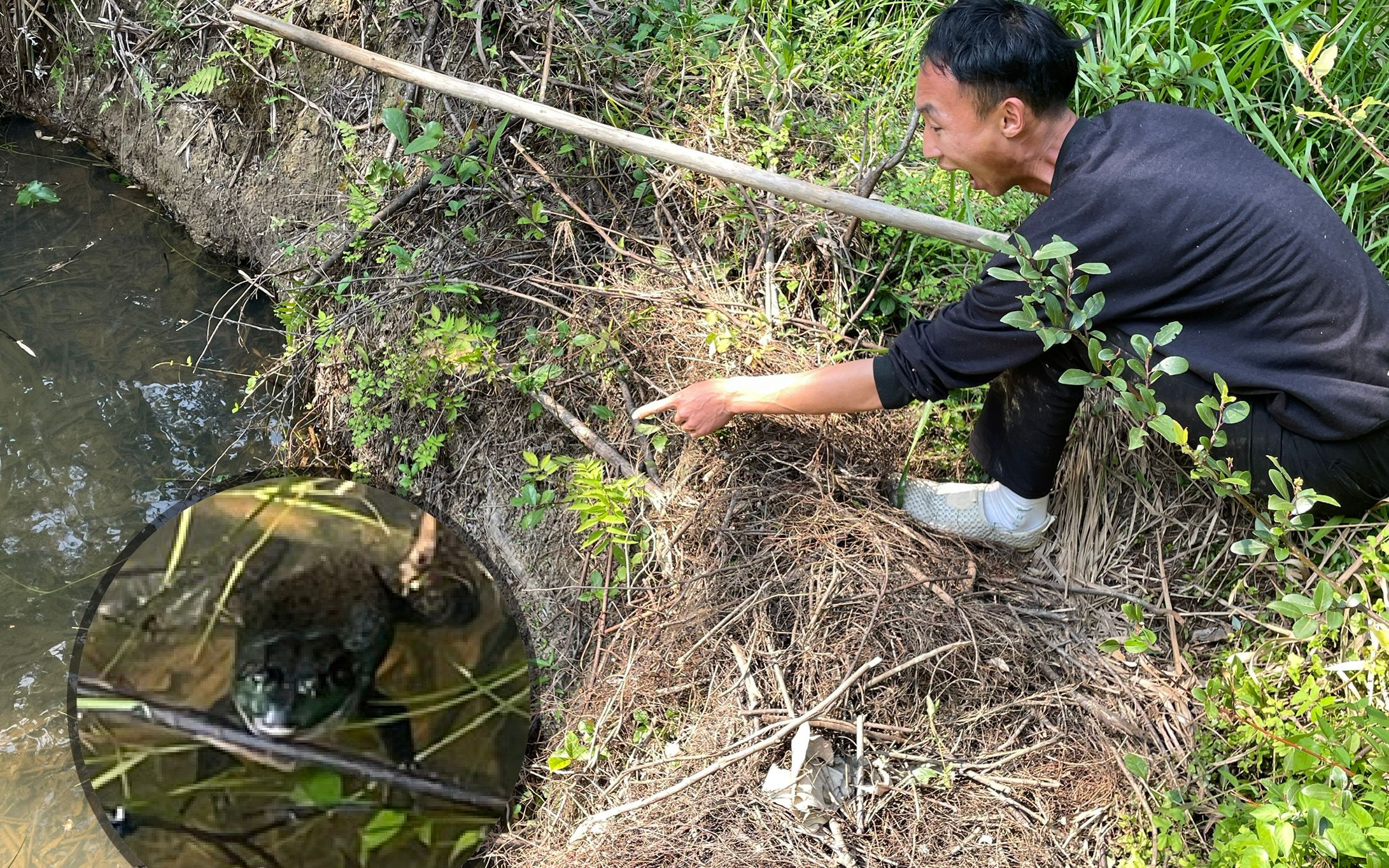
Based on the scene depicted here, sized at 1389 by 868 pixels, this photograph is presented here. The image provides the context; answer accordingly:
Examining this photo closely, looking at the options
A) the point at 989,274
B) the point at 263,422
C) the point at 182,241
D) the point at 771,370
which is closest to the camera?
the point at 989,274

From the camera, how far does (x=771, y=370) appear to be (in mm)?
2809

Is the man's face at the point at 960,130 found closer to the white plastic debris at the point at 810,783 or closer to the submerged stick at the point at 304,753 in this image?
the white plastic debris at the point at 810,783

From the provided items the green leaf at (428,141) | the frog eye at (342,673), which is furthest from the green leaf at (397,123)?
the frog eye at (342,673)

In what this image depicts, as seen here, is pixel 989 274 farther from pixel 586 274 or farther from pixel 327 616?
pixel 327 616

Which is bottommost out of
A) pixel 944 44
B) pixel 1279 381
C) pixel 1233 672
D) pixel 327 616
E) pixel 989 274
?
pixel 327 616

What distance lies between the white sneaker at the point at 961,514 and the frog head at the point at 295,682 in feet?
5.60

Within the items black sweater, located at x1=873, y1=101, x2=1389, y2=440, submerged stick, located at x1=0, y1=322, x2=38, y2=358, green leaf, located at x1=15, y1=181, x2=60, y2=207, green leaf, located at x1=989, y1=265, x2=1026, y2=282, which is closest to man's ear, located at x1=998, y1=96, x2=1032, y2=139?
black sweater, located at x1=873, y1=101, x2=1389, y2=440

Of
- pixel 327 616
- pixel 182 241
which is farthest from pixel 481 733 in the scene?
pixel 182 241

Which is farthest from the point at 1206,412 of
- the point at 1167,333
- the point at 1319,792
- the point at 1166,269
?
the point at 1319,792

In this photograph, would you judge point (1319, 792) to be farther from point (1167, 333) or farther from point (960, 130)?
point (960, 130)

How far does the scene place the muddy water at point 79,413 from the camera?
10.1 feet

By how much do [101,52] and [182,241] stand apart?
0.94 m

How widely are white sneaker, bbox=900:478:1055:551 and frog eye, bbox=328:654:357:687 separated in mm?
1722

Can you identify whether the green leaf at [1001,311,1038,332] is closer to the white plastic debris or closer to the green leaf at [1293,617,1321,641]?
the green leaf at [1293,617,1321,641]
